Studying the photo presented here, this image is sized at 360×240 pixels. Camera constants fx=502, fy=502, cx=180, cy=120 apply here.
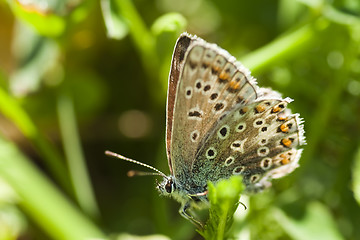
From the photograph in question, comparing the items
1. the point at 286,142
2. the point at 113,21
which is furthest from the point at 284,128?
the point at 113,21

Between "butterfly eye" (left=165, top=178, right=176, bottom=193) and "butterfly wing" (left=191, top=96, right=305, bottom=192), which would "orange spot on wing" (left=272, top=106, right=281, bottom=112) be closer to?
"butterfly wing" (left=191, top=96, right=305, bottom=192)

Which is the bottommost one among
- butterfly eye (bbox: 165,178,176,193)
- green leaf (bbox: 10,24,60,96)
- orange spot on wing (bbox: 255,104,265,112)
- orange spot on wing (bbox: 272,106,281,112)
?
butterfly eye (bbox: 165,178,176,193)

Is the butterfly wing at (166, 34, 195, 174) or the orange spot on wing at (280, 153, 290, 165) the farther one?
the orange spot on wing at (280, 153, 290, 165)

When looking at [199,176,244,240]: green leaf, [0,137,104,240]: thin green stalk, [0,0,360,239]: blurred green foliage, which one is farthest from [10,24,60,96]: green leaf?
[199,176,244,240]: green leaf

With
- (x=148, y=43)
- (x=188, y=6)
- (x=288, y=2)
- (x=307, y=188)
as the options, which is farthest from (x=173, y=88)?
(x=188, y=6)

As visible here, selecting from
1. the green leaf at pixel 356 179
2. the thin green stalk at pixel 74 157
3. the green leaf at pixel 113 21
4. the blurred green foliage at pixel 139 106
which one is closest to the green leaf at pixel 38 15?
the blurred green foliage at pixel 139 106

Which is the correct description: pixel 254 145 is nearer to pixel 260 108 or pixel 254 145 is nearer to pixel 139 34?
pixel 260 108

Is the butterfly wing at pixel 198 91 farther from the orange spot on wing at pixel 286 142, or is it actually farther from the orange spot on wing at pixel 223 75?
the orange spot on wing at pixel 286 142

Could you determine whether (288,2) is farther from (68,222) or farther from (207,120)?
(68,222)
